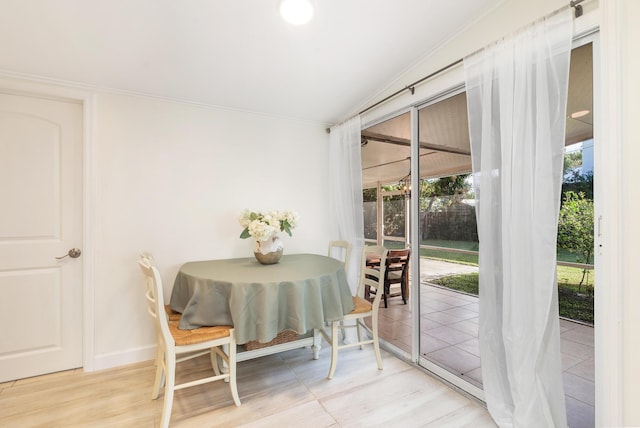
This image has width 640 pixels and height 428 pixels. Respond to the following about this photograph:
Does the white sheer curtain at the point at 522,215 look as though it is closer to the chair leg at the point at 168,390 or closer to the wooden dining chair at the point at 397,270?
the chair leg at the point at 168,390

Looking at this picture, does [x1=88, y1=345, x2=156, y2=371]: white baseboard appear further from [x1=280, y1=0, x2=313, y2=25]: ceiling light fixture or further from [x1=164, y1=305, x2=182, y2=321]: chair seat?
[x1=280, y1=0, x2=313, y2=25]: ceiling light fixture

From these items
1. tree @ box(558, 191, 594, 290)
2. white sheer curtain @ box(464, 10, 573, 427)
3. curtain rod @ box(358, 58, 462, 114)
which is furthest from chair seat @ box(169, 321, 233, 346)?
curtain rod @ box(358, 58, 462, 114)

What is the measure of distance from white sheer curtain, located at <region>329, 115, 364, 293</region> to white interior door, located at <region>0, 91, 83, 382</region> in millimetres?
2388

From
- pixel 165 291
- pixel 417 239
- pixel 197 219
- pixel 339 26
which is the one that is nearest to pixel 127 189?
pixel 197 219

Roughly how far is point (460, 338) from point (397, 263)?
4.60 ft

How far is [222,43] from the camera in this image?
6.38ft

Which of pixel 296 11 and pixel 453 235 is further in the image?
pixel 453 235

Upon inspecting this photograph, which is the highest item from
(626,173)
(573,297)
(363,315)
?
(626,173)

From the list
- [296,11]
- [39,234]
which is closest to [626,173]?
[296,11]

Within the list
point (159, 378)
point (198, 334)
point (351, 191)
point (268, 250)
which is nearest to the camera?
point (198, 334)

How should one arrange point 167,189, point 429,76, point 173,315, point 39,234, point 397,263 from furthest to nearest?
point 397,263 < point 167,189 < point 39,234 < point 173,315 < point 429,76

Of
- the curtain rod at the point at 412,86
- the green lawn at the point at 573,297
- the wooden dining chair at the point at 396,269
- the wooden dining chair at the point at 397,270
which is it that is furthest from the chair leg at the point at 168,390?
the wooden dining chair at the point at 397,270

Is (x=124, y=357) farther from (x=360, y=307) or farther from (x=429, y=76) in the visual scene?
(x=429, y=76)

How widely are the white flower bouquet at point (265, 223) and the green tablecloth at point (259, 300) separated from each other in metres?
0.33
